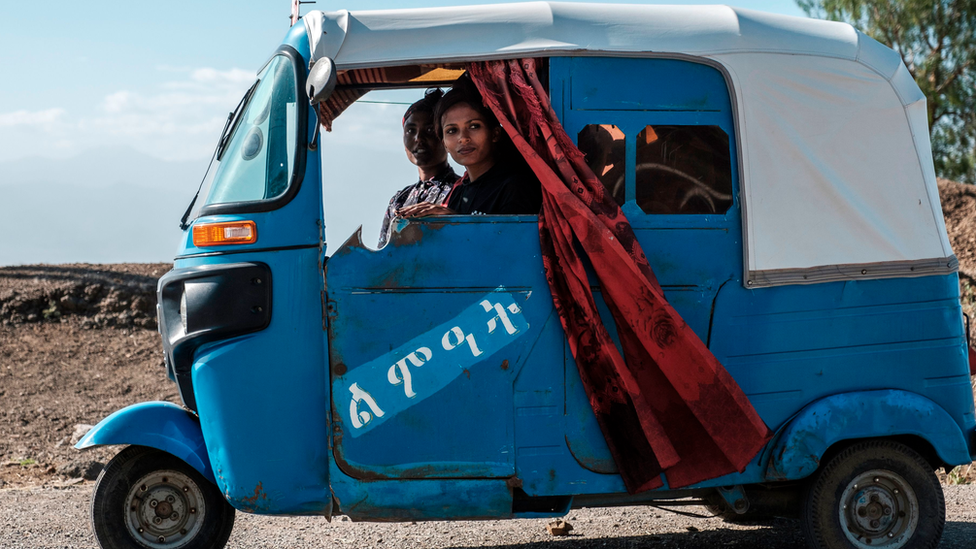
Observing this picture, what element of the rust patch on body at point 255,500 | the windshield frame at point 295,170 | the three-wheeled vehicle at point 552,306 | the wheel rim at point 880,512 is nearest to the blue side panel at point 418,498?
the three-wheeled vehicle at point 552,306

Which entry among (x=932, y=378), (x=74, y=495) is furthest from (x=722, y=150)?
(x=74, y=495)

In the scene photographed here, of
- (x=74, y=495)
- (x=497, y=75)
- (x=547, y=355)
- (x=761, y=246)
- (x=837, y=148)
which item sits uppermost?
(x=497, y=75)

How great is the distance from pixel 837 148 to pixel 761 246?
611 millimetres

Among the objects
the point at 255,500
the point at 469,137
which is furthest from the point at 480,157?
the point at 255,500

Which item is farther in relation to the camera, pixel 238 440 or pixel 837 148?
pixel 837 148

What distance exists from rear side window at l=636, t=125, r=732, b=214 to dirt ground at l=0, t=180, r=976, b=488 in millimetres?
4969

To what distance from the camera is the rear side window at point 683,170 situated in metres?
3.74

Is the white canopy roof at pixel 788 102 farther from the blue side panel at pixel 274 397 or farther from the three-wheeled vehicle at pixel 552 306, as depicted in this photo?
the blue side panel at pixel 274 397

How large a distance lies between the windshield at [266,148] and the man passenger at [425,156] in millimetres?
1179

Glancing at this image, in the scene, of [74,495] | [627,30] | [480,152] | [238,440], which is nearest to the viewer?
[238,440]

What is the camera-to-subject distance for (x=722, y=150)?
150 inches

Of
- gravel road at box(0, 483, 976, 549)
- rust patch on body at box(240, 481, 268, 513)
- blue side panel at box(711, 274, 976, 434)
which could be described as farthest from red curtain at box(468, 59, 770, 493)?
rust patch on body at box(240, 481, 268, 513)

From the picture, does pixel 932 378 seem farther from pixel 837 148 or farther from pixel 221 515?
pixel 221 515

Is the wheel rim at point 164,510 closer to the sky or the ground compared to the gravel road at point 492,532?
closer to the sky
